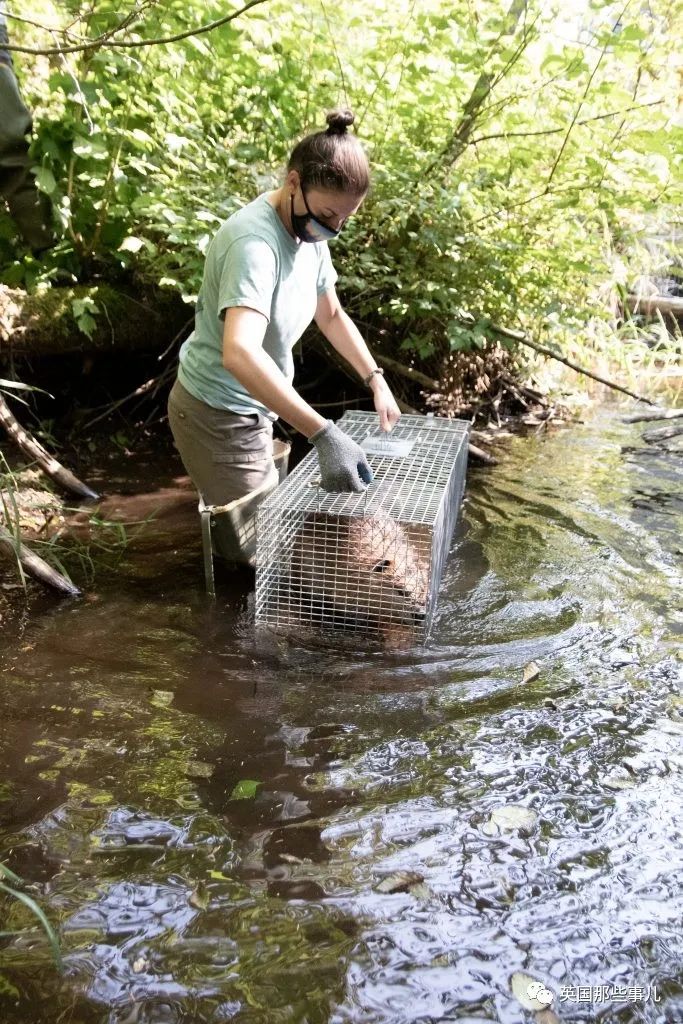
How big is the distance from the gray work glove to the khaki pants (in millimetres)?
500

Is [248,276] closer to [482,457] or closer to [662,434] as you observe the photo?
[482,457]

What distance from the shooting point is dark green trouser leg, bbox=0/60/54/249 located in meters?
4.08

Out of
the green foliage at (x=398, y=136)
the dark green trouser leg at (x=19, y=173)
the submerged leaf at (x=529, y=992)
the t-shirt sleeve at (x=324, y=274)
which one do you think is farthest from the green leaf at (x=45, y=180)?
the submerged leaf at (x=529, y=992)

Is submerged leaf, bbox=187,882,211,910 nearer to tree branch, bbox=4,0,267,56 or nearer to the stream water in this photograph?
the stream water

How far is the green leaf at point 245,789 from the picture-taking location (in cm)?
197

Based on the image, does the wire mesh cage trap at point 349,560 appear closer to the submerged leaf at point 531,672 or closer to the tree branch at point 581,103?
the submerged leaf at point 531,672

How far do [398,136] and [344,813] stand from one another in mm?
4172

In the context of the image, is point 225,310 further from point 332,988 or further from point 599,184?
point 599,184

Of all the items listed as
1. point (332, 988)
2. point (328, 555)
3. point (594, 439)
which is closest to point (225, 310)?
point (328, 555)

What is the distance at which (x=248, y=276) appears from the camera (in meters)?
2.48

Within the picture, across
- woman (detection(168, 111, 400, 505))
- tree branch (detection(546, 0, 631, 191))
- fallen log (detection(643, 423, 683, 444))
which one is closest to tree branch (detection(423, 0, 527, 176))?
tree branch (detection(546, 0, 631, 191))

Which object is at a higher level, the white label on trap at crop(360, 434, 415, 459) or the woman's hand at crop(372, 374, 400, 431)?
the woman's hand at crop(372, 374, 400, 431)

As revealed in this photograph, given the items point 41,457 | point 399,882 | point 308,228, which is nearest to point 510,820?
point 399,882

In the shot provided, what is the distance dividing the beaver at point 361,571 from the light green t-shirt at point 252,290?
62 cm
